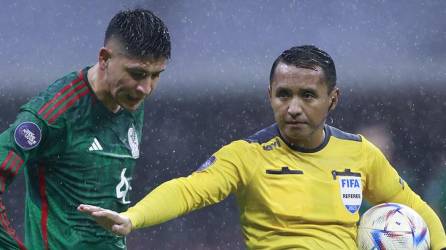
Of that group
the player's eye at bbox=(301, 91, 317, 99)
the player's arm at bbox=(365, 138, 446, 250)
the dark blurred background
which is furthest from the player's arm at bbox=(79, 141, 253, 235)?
the dark blurred background

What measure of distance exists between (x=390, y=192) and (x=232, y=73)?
385 cm

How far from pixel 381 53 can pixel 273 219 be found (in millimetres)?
4796

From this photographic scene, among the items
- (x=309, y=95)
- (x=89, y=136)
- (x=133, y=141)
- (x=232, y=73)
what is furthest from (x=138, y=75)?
(x=232, y=73)

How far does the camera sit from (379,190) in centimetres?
457

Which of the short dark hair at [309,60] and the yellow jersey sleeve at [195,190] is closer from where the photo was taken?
the yellow jersey sleeve at [195,190]

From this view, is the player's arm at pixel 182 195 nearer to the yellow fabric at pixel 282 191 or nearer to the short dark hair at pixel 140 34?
the yellow fabric at pixel 282 191

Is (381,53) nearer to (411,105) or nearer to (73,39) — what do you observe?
(411,105)

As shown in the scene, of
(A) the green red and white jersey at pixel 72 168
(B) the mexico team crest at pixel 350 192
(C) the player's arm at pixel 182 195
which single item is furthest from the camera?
(B) the mexico team crest at pixel 350 192

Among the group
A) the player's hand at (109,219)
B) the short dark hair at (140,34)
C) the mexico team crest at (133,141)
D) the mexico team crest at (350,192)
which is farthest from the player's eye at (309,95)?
the player's hand at (109,219)

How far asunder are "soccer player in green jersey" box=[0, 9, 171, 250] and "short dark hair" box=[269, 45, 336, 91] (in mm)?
496

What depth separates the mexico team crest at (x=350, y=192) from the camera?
4340 millimetres

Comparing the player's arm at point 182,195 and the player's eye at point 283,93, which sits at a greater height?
the player's eye at point 283,93

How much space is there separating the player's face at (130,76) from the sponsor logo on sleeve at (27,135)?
15.2 inches

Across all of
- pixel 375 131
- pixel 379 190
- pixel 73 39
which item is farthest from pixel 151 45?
pixel 375 131
